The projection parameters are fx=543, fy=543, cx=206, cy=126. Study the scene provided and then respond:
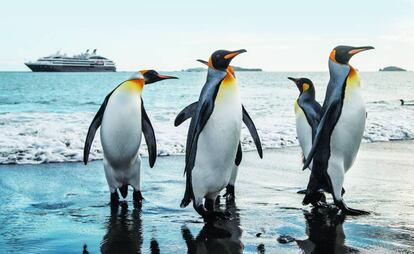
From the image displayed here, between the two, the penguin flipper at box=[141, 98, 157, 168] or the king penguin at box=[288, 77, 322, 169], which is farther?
the king penguin at box=[288, 77, 322, 169]

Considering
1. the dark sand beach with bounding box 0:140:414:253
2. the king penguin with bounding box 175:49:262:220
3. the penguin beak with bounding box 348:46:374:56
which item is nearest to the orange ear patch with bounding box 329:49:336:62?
the penguin beak with bounding box 348:46:374:56

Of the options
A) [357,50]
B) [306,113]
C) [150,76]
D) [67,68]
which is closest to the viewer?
[357,50]

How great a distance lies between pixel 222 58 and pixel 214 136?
2.06 ft

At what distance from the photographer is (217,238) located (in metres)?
3.90

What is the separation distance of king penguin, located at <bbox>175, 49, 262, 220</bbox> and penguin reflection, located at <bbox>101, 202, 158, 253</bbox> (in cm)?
49

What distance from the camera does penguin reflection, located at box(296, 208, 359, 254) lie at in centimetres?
364

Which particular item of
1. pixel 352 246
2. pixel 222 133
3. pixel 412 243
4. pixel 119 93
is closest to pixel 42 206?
pixel 119 93

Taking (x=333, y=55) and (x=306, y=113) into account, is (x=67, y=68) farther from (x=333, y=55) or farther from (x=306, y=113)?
(x=333, y=55)

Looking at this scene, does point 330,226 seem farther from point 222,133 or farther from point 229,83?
point 229,83

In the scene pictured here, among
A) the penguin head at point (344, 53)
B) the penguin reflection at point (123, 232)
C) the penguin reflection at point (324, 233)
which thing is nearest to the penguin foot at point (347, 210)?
the penguin reflection at point (324, 233)

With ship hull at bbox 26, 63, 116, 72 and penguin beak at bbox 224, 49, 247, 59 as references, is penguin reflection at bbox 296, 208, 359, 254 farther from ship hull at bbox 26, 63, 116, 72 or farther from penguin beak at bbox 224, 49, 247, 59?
ship hull at bbox 26, 63, 116, 72

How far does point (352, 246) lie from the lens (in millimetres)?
3684

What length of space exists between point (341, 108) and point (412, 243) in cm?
144

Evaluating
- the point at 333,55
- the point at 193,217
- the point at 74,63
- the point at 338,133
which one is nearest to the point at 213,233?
the point at 193,217
